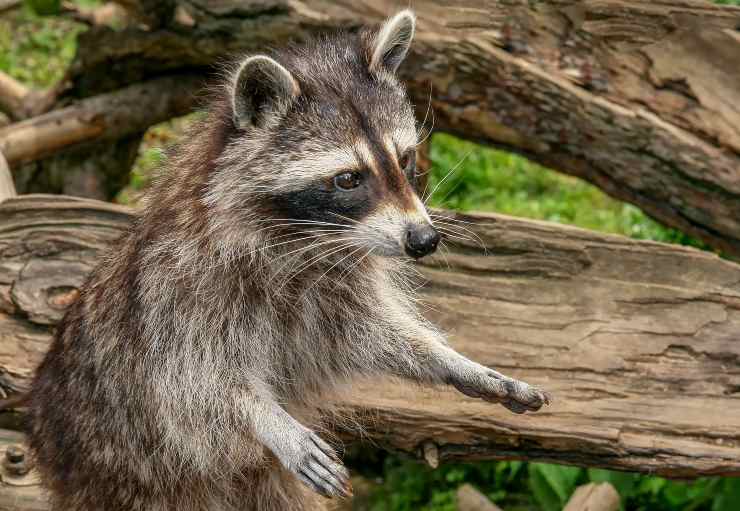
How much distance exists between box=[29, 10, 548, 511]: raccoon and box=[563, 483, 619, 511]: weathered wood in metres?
0.81

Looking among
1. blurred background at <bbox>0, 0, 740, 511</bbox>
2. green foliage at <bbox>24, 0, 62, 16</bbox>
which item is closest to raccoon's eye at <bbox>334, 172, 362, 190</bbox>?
blurred background at <bbox>0, 0, 740, 511</bbox>

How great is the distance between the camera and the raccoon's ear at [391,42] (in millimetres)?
3389

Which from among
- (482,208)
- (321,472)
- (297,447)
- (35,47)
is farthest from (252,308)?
(35,47)

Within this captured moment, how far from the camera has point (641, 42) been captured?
15.2ft

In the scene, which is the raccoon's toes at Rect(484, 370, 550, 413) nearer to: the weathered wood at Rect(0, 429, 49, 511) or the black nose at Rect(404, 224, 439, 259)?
the black nose at Rect(404, 224, 439, 259)

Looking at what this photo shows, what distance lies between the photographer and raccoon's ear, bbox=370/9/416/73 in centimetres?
339

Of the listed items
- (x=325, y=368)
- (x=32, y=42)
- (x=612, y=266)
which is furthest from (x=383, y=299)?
(x=32, y=42)

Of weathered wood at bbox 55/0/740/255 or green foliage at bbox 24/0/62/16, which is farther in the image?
green foliage at bbox 24/0/62/16

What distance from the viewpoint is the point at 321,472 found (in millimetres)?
3102

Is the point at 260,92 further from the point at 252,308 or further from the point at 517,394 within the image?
the point at 517,394

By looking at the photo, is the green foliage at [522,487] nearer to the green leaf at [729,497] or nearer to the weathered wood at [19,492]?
the green leaf at [729,497]

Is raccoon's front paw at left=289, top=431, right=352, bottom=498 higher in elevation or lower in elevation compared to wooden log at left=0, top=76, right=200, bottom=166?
higher

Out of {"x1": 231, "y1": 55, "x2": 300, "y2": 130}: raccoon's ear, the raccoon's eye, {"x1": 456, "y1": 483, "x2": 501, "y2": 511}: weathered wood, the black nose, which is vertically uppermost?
{"x1": 231, "y1": 55, "x2": 300, "y2": 130}: raccoon's ear

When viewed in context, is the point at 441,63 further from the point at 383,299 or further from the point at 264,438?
the point at 264,438
